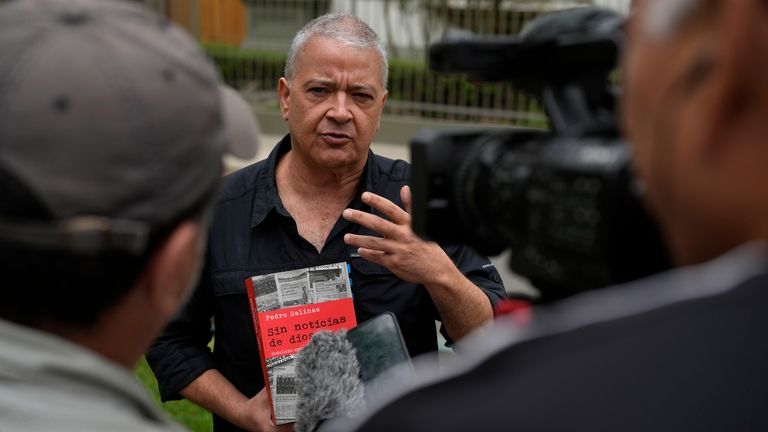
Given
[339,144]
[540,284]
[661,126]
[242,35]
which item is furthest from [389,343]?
[242,35]

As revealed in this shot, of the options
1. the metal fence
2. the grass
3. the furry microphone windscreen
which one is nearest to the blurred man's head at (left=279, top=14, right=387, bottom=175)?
the furry microphone windscreen

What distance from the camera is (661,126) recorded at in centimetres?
85

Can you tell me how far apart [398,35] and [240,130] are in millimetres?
11152

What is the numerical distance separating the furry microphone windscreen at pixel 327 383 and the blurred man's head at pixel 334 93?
81 centimetres

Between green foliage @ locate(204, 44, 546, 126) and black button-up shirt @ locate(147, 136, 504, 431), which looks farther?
green foliage @ locate(204, 44, 546, 126)

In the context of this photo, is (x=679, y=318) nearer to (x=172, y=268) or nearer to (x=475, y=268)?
(x=172, y=268)

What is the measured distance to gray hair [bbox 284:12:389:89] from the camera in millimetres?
2842

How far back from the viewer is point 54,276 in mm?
1039

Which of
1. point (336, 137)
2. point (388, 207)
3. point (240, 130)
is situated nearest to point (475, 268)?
point (388, 207)

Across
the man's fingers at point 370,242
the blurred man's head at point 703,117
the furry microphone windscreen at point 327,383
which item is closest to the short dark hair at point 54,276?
the blurred man's head at point 703,117

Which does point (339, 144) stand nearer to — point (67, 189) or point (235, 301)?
point (235, 301)

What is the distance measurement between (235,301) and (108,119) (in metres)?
1.64

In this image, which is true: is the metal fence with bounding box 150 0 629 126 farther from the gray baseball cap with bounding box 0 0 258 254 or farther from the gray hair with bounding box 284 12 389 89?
the gray baseball cap with bounding box 0 0 258 254

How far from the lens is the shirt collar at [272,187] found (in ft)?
8.87
